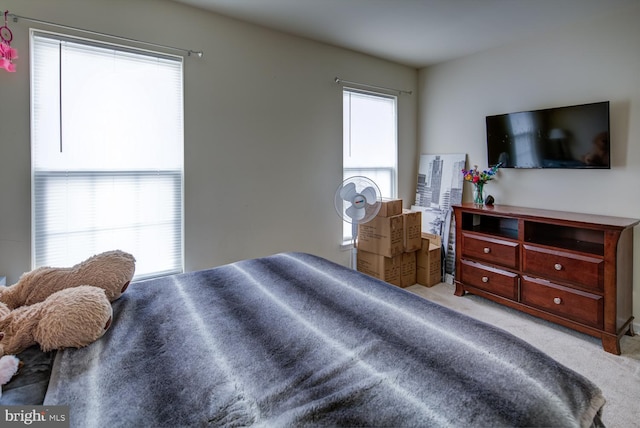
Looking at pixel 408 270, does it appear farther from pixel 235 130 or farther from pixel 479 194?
pixel 235 130

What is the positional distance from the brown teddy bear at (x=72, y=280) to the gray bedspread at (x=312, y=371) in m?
0.15

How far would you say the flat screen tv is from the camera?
8.85ft

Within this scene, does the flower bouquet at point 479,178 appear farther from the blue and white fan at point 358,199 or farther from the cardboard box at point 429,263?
the blue and white fan at point 358,199

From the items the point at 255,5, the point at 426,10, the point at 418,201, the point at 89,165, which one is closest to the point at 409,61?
the point at 426,10

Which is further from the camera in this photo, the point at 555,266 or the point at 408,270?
the point at 408,270

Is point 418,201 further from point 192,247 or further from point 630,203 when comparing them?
point 192,247

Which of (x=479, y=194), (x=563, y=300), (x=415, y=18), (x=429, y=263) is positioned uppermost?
(x=415, y=18)

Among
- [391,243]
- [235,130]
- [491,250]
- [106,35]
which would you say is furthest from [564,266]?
[106,35]

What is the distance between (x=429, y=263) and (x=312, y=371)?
2924 mm

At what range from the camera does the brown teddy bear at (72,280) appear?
1422 mm

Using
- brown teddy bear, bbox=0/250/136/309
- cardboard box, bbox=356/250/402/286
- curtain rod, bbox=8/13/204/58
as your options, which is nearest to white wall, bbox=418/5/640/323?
cardboard box, bbox=356/250/402/286

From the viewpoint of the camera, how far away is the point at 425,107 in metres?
4.18

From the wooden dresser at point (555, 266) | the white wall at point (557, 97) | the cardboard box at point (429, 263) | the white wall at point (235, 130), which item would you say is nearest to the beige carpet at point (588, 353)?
the wooden dresser at point (555, 266)

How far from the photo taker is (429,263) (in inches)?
143
